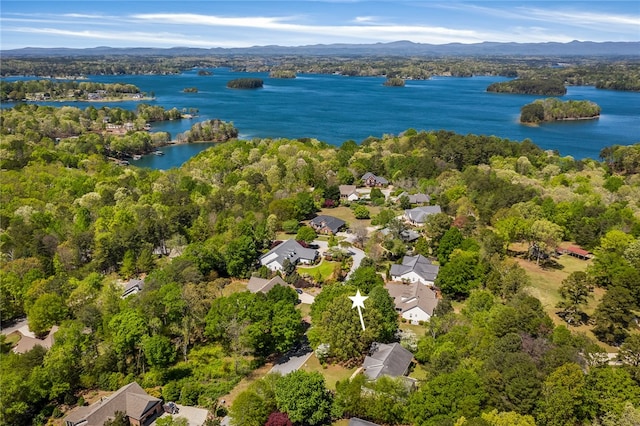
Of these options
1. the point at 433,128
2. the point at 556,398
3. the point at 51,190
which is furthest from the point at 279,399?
the point at 433,128

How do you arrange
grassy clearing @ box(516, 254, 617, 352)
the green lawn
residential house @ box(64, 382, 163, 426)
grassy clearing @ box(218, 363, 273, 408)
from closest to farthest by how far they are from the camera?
residential house @ box(64, 382, 163, 426) → grassy clearing @ box(218, 363, 273, 408) → grassy clearing @ box(516, 254, 617, 352) → the green lawn

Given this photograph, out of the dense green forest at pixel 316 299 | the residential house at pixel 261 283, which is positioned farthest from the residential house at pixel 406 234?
the residential house at pixel 261 283

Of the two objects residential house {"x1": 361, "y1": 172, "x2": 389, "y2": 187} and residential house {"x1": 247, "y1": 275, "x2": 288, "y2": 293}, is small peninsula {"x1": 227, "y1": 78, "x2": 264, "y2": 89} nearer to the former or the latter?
residential house {"x1": 361, "y1": 172, "x2": 389, "y2": 187}

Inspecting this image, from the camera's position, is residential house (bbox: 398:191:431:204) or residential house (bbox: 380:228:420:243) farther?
residential house (bbox: 398:191:431:204)

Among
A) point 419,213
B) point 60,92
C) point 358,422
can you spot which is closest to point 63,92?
point 60,92

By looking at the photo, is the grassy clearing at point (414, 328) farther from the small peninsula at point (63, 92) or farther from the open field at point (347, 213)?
the small peninsula at point (63, 92)

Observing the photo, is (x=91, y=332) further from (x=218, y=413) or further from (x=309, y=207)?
(x=309, y=207)

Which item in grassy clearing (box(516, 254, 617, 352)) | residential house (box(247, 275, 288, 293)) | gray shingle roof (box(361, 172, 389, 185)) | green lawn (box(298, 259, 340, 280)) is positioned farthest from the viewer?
gray shingle roof (box(361, 172, 389, 185))

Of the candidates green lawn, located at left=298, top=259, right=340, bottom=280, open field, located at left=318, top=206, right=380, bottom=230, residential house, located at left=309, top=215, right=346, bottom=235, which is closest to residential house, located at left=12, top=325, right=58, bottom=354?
green lawn, located at left=298, top=259, right=340, bottom=280
